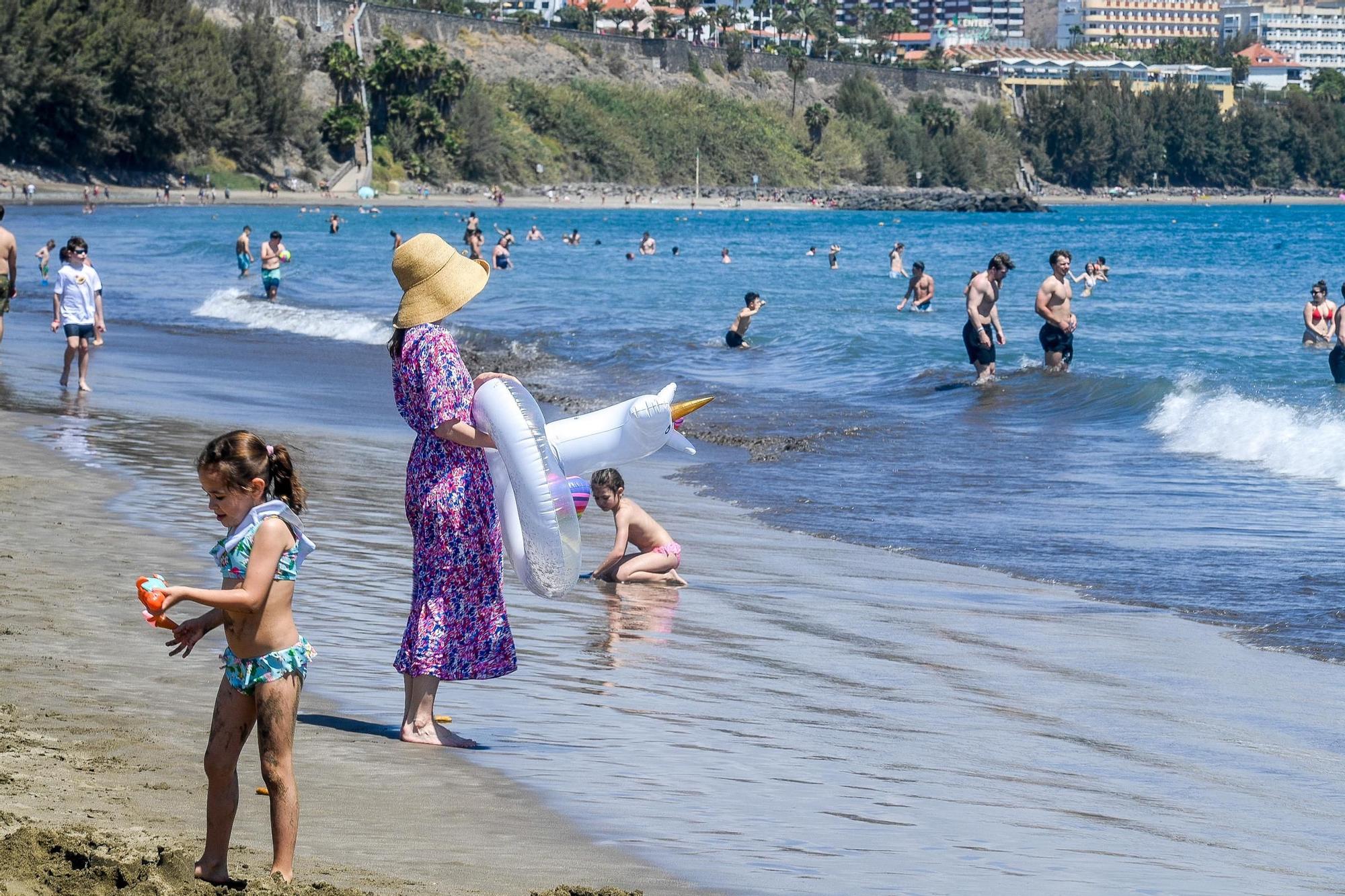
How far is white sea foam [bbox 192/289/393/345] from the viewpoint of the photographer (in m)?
24.8

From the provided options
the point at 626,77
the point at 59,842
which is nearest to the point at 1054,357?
the point at 59,842

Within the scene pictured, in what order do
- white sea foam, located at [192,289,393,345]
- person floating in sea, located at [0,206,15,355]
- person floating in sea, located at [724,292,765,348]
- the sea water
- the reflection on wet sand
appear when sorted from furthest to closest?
white sea foam, located at [192,289,393,345]
person floating in sea, located at [724,292,765,348]
person floating in sea, located at [0,206,15,355]
the sea water
the reflection on wet sand

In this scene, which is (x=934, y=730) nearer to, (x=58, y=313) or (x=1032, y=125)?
(x=58, y=313)

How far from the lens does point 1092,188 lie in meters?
164

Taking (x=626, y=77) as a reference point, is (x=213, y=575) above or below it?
below

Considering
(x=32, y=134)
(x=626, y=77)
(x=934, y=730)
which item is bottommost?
(x=934, y=730)

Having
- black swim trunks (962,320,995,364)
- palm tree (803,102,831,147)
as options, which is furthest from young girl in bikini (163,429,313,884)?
palm tree (803,102,831,147)

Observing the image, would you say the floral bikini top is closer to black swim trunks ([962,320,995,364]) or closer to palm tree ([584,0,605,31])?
black swim trunks ([962,320,995,364])

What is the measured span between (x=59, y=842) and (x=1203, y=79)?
8260 inches

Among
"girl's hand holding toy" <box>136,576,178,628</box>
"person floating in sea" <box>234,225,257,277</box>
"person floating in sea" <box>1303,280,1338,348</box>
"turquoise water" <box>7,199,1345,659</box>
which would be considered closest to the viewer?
"girl's hand holding toy" <box>136,576,178,628</box>

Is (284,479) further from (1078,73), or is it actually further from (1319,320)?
(1078,73)

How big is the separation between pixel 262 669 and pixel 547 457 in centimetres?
151

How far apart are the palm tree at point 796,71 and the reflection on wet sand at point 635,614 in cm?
13806

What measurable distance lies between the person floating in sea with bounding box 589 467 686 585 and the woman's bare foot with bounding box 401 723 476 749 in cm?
310
